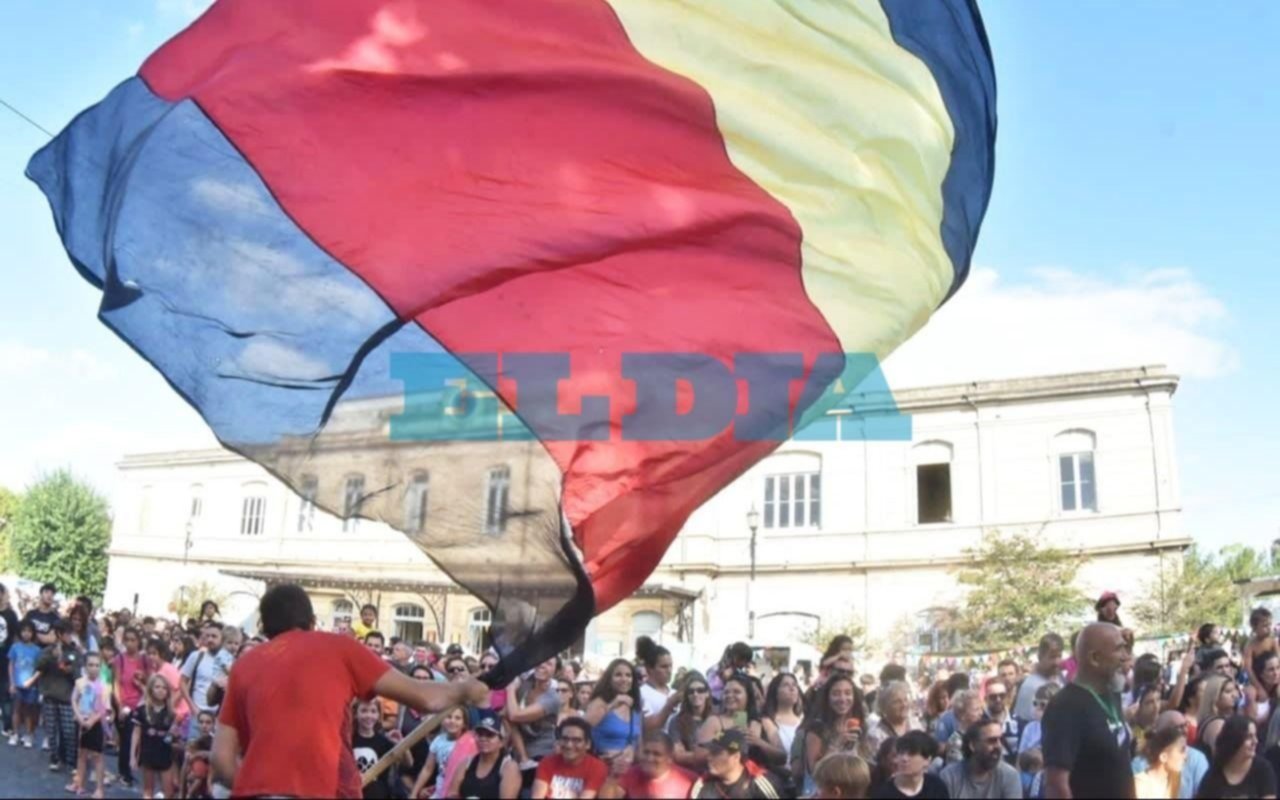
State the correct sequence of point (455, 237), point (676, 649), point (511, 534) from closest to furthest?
point (511, 534), point (455, 237), point (676, 649)

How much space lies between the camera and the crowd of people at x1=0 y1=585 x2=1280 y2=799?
4.54 metres

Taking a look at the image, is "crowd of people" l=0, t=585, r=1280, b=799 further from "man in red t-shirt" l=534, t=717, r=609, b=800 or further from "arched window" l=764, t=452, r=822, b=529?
"arched window" l=764, t=452, r=822, b=529

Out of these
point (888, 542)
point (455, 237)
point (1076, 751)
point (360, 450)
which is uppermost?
point (888, 542)

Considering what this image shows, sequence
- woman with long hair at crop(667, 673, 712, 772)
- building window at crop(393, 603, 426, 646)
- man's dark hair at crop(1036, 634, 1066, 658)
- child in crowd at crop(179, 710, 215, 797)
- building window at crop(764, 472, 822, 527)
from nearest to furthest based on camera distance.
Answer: woman with long hair at crop(667, 673, 712, 772)
man's dark hair at crop(1036, 634, 1066, 658)
child in crowd at crop(179, 710, 215, 797)
building window at crop(764, 472, 822, 527)
building window at crop(393, 603, 426, 646)

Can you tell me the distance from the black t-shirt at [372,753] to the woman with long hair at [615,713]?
1664 mm

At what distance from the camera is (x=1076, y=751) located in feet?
15.9

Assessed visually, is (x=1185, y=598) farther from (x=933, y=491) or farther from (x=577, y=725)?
(x=577, y=725)

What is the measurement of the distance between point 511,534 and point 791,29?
283cm

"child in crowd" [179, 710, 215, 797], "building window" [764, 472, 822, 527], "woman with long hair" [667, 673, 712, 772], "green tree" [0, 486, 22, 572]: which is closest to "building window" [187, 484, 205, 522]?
"green tree" [0, 486, 22, 572]

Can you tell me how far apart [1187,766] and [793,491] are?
98.5ft

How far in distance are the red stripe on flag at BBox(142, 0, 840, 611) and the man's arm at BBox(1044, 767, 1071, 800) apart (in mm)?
1757

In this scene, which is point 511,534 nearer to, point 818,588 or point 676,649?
point 676,649

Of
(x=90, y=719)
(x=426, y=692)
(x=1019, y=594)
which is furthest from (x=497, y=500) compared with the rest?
(x=1019, y=594)

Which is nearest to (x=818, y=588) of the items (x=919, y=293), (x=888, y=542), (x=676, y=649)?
(x=888, y=542)
